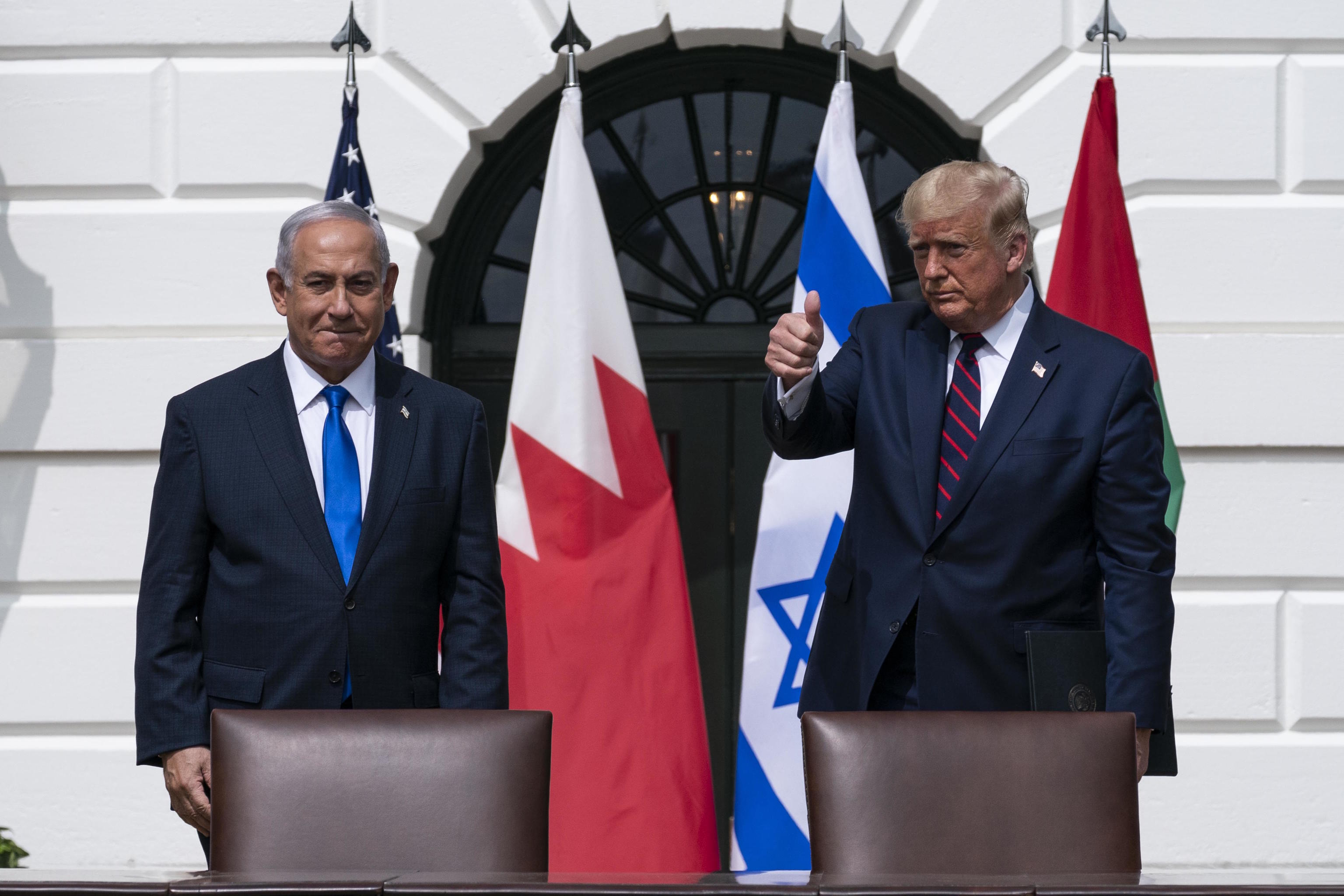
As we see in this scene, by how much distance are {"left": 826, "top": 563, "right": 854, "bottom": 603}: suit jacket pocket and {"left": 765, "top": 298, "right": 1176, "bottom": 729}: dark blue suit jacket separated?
12mm

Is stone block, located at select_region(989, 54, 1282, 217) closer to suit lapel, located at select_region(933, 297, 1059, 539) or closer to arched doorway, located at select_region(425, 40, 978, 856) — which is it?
arched doorway, located at select_region(425, 40, 978, 856)

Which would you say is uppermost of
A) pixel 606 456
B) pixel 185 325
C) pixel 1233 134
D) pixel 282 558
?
pixel 1233 134

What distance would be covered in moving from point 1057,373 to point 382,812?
56.4 inches

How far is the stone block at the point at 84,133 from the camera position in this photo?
439cm

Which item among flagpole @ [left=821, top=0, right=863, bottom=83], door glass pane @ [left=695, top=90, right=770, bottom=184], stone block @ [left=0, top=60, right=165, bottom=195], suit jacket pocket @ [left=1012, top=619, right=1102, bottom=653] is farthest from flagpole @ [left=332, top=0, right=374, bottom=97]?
suit jacket pocket @ [left=1012, top=619, right=1102, bottom=653]

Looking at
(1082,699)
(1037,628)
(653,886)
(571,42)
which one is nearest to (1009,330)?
→ (1037,628)

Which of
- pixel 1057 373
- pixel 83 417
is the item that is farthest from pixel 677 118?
pixel 1057 373

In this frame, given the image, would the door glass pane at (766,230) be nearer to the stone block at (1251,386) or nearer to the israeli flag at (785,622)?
the israeli flag at (785,622)

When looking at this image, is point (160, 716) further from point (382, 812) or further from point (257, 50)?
point (257, 50)

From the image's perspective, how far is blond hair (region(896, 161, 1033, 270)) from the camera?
7.97 ft

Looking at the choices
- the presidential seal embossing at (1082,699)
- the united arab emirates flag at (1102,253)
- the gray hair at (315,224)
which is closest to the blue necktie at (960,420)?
the presidential seal embossing at (1082,699)

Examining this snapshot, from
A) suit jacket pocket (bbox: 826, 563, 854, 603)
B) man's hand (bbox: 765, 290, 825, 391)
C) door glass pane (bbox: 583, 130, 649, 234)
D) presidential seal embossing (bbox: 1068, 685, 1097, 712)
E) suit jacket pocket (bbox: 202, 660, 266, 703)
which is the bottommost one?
presidential seal embossing (bbox: 1068, 685, 1097, 712)

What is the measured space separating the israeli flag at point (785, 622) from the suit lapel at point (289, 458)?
1.56 metres

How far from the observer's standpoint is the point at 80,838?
14.0 ft
